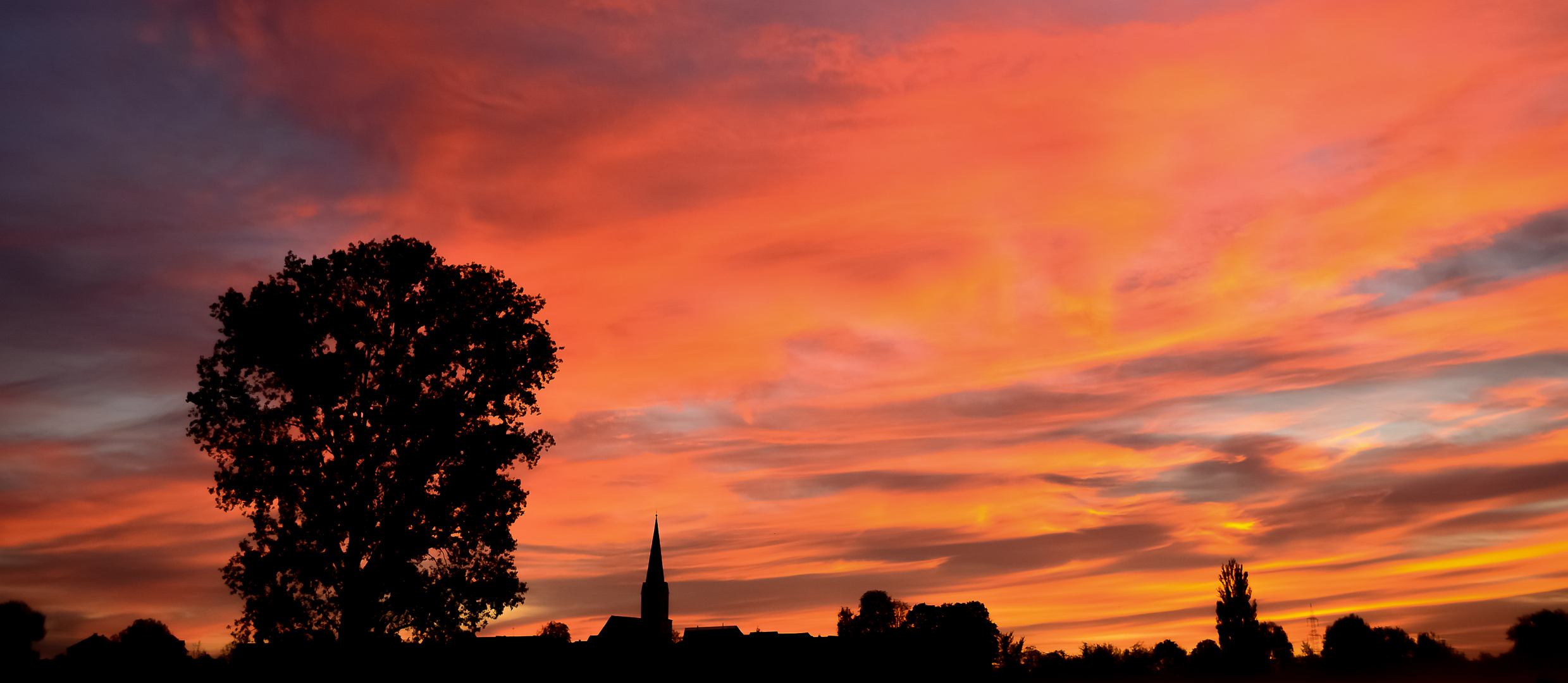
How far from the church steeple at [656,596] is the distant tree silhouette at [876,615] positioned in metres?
28.6

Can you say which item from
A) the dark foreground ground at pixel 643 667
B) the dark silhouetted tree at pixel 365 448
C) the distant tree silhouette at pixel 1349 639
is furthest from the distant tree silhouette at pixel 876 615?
the dark silhouetted tree at pixel 365 448

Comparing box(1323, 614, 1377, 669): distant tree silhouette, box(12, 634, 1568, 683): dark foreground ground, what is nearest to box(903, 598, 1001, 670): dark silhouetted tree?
box(1323, 614, 1377, 669): distant tree silhouette

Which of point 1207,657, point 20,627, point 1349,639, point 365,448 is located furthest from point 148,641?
point 1349,639

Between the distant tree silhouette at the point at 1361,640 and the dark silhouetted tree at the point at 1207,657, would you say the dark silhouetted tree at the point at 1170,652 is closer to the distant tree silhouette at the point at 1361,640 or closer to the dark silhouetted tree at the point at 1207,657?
the dark silhouetted tree at the point at 1207,657

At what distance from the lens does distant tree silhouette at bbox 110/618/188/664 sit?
107831 millimetres

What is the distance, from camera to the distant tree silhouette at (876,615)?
149625mm

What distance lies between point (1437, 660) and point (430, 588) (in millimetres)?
66195

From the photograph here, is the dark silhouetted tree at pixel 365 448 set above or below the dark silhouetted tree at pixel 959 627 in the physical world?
above

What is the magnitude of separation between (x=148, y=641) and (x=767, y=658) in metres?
99.9

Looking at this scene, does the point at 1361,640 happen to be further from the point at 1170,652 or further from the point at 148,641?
the point at 148,641

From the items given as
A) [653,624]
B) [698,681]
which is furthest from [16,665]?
[653,624]

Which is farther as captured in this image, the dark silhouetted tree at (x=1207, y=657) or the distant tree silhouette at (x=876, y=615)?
the distant tree silhouette at (x=876, y=615)

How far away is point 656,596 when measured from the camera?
139 m

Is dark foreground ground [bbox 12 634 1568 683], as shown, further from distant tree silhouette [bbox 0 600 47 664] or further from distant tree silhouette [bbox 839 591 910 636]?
distant tree silhouette [bbox 839 591 910 636]
